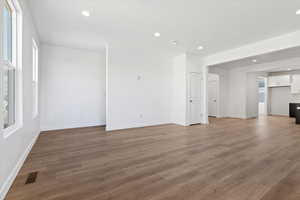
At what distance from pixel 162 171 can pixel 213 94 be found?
675cm

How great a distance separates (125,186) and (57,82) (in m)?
4.29

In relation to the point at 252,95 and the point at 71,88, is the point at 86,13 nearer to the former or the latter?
the point at 71,88

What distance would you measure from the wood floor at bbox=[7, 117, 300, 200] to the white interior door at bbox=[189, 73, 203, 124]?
2.40 meters

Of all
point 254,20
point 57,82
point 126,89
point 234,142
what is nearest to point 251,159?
point 234,142

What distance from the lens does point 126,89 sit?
196 inches

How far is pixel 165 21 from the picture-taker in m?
3.15

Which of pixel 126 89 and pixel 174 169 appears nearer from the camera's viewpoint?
pixel 174 169

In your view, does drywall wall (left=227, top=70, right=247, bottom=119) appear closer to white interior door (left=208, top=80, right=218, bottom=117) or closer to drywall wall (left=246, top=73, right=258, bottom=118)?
drywall wall (left=246, top=73, right=258, bottom=118)

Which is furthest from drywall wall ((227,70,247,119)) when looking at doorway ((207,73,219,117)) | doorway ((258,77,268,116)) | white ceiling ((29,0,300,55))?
white ceiling ((29,0,300,55))

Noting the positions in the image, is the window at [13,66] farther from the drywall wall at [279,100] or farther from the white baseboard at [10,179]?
the drywall wall at [279,100]

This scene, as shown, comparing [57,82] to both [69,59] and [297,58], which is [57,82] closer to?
[69,59]

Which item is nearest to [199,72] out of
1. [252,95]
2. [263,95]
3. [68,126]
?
[252,95]

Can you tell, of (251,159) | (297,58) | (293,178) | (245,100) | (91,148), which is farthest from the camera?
(245,100)

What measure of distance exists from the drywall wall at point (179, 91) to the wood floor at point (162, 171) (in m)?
2.28
